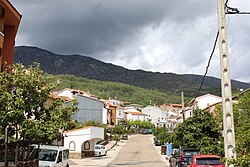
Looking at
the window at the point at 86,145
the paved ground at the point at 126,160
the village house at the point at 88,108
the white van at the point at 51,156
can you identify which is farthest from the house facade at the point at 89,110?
the white van at the point at 51,156

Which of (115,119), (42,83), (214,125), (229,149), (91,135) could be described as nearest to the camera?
(229,149)

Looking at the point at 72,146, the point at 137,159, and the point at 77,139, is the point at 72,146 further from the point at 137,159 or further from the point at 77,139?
the point at 137,159

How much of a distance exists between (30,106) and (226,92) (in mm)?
12821

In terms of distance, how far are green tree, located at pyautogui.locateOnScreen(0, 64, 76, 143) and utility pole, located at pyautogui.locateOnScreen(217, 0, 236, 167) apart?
11.5 meters

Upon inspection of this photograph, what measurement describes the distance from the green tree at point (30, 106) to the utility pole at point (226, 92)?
11.5 meters

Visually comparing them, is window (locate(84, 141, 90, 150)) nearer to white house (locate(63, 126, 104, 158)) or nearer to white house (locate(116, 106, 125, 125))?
white house (locate(63, 126, 104, 158))

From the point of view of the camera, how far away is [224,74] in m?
12.5

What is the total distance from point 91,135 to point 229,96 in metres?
32.7

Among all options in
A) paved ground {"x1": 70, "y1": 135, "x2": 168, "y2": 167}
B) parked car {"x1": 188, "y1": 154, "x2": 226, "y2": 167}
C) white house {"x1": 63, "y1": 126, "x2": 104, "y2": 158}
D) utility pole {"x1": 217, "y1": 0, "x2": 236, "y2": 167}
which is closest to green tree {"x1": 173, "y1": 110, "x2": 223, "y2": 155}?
paved ground {"x1": 70, "y1": 135, "x2": 168, "y2": 167}

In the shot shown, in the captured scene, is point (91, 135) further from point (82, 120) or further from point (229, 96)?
point (82, 120)

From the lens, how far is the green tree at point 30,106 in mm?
20688

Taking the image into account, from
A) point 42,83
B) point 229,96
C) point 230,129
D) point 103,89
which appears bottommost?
point 230,129

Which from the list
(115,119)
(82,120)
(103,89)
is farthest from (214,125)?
(103,89)

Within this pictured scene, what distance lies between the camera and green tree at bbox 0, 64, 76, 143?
20.7 m
